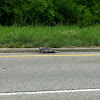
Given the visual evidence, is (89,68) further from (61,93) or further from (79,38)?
(79,38)

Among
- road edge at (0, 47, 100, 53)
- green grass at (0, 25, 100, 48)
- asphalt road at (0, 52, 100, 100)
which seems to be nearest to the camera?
asphalt road at (0, 52, 100, 100)

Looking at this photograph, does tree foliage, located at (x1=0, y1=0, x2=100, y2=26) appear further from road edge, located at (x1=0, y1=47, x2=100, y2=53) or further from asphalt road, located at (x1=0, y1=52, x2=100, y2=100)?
asphalt road, located at (x1=0, y1=52, x2=100, y2=100)

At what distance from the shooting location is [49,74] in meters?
6.32

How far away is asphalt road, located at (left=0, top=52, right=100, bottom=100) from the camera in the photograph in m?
4.96

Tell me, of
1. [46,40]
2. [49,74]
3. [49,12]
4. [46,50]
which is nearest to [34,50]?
[46,50]

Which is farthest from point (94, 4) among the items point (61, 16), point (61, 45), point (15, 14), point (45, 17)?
point (61, 45)

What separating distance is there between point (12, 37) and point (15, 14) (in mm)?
12872

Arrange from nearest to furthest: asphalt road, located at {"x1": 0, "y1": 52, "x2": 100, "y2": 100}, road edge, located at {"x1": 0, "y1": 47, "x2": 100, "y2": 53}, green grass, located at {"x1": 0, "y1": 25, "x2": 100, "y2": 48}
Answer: asphalt road, located at {"x1": 0, "y1": 52, "x2": 100, "y2": 100} → road edge, located at {"x1": 0, "y1": 47, "x2": 100, "y2": 53} → green grass, located at {"x1": 0, "y1": 25, "x2": 100, "y2": 48}

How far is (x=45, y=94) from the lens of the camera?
4.95 meters

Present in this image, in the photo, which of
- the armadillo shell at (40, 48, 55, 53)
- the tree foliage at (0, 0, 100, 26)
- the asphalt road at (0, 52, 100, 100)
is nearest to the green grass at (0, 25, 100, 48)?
the armadillo shell at (40, 48, 55, 53)

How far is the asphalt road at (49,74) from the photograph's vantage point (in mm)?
4961

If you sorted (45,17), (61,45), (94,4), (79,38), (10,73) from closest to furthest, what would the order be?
(10,73)
(61,45)
(79,38)
(45,17)
(94,4)

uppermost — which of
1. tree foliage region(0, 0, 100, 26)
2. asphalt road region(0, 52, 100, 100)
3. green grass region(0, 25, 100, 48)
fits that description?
tree foliage region(0, 0, 100, 26)

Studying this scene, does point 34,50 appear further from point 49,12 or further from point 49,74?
point 49,12
